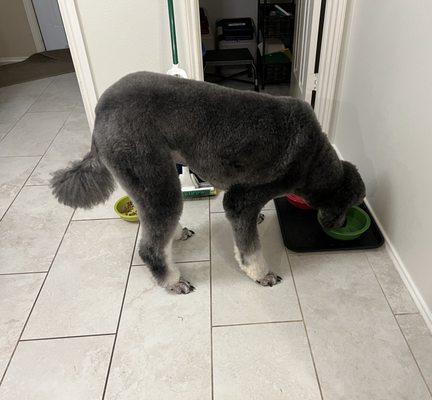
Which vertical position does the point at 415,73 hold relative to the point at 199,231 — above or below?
above

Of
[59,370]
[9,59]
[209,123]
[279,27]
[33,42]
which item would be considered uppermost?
[209,123]

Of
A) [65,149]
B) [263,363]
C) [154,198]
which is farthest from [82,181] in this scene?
[65,149]

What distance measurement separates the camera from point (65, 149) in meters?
2.71

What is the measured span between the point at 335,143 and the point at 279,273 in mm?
Result: 1159

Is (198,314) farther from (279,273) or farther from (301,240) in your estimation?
(301,240)

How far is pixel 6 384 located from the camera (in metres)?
1.33

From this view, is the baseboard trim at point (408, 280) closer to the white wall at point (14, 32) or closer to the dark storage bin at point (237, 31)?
the dark storage bin at point (237, 31)

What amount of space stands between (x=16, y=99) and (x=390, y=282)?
3442 mm

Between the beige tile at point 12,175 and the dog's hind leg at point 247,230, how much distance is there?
1.43m

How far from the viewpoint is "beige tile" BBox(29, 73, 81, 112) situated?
131 inches

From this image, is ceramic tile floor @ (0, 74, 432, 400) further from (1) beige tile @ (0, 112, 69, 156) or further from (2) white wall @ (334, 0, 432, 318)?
(1) beige tile @ (0, 112, 69, 156)

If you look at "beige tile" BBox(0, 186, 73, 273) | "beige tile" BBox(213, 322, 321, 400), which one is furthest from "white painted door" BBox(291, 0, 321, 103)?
"beige tile" BBox(0, 186, 73, 273)

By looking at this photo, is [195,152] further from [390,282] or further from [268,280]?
[390,282]

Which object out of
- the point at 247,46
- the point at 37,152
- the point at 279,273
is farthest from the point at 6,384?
the point at 247,46
